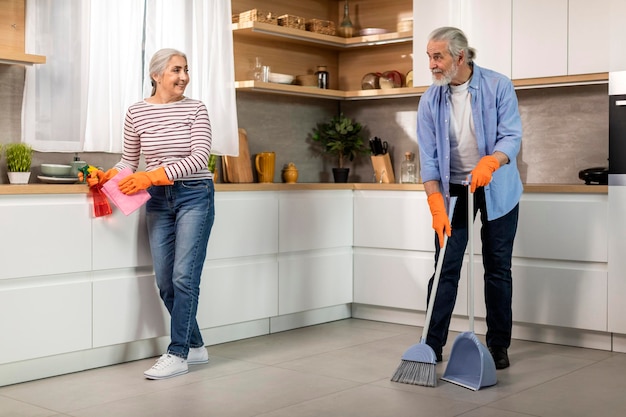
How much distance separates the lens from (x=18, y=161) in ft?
12.0

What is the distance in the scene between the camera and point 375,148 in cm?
531

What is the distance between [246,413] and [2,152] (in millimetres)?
1696

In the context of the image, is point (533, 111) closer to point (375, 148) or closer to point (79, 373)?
point (375, 148)

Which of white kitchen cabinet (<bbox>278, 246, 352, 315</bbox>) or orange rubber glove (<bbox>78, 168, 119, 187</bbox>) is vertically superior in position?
orange rubber glove (<bbox>78, 168, 119, 187</bbox>)

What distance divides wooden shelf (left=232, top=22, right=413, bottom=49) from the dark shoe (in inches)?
85.3

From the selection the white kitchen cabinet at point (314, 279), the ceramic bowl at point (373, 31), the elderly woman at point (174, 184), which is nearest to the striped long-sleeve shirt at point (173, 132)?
the elderly woman at point (174, 184)

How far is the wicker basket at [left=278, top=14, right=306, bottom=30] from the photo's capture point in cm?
496

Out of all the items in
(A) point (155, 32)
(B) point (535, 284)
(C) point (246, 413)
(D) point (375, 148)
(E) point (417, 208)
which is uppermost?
(A) point (155, 32)

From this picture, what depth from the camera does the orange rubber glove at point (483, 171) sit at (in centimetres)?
331

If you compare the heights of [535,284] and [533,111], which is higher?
[533,111]

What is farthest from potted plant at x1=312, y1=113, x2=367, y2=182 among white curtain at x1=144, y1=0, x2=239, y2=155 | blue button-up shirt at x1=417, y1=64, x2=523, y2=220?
A: blue button-up shirt at x1=417, y1=64, x2=523, y2=220

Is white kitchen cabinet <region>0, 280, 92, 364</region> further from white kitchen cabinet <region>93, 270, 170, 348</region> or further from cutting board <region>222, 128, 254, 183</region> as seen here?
cutting board <region>222, 128, 254, 183</region>

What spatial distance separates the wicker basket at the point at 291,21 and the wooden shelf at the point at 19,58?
168cm

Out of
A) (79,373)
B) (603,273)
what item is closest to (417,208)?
(603,273)
